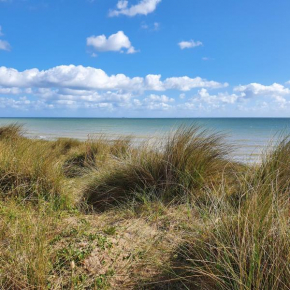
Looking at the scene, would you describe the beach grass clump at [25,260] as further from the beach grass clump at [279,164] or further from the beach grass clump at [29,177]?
the beach grass clump at [279,164]

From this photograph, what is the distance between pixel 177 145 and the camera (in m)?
4.12

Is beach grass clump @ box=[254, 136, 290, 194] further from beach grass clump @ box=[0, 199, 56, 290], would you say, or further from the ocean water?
beach grass clump @ box=[0, 199, 56, 290]

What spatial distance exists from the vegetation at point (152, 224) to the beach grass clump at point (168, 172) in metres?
0.02

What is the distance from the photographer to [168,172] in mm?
3922

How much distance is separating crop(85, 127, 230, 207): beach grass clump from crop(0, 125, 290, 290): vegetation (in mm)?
16

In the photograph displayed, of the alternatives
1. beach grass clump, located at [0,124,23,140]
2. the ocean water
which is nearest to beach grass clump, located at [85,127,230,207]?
the ocean water

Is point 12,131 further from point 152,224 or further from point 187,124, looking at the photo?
point 152,224

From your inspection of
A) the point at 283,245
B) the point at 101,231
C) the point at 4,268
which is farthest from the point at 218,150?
the point at 4,268

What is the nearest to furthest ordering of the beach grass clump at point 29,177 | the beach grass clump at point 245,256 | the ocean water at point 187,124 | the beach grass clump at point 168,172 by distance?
1. the beach grass clump at point 245,256
2. the beach grass clump at point 29,177
3. the beach grass clump at point 168,172
4. the ocean water at point 187,124

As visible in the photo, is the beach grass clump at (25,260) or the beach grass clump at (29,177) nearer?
the beach grass clump at (25,260)

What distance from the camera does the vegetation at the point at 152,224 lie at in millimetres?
1822

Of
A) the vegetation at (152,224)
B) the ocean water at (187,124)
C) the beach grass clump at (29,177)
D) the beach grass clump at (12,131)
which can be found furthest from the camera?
the beach grass clump at (12,131)

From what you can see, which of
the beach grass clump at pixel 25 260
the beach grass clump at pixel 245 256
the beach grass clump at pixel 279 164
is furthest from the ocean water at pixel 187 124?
the beach grass clump at pixel 25 260

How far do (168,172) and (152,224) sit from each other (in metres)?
1.08
